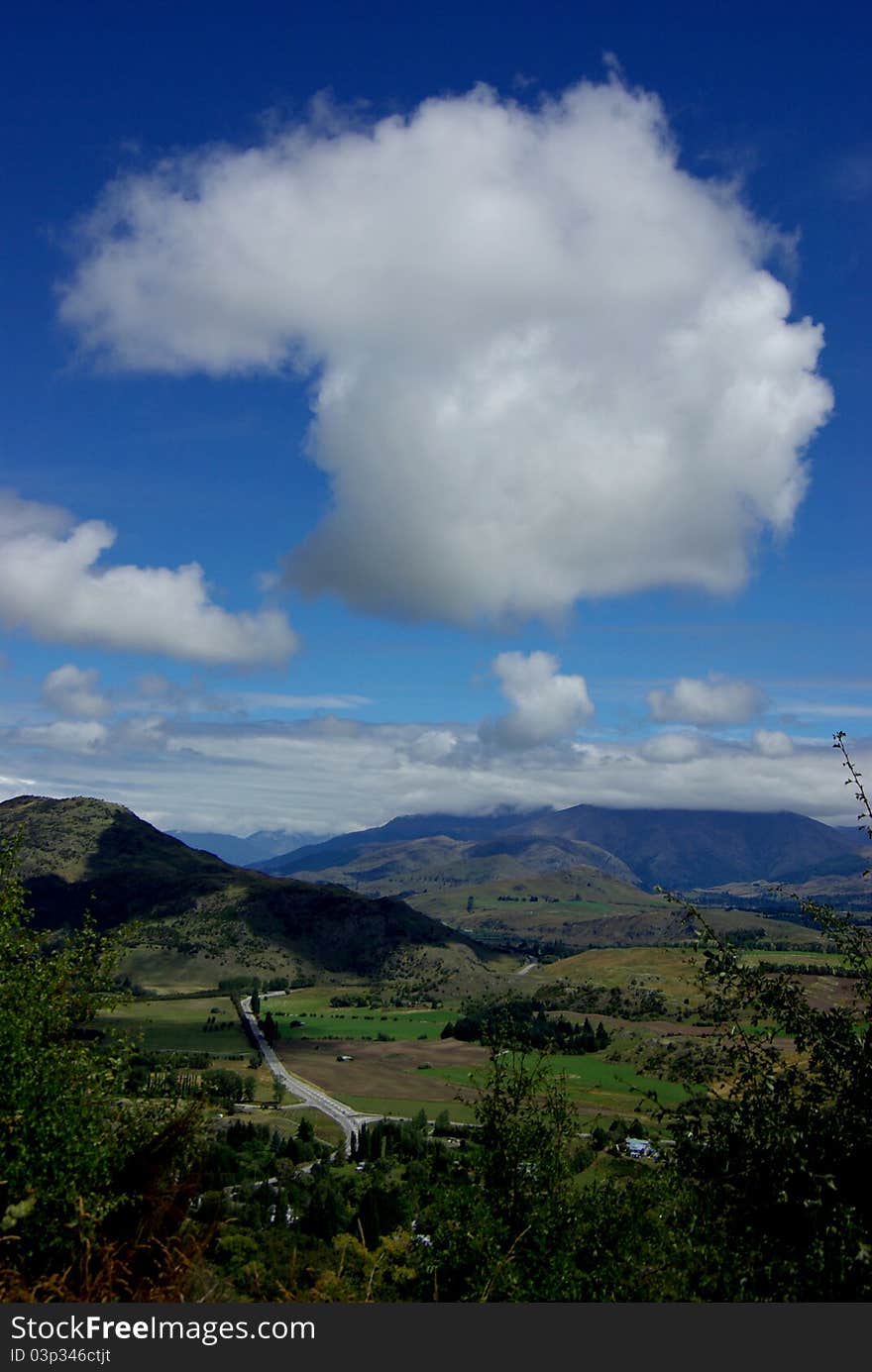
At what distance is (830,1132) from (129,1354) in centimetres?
1169

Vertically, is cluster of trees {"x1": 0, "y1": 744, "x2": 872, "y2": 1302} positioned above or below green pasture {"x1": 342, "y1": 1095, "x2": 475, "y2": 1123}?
above

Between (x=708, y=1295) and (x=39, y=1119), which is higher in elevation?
(x=39, y=1119)

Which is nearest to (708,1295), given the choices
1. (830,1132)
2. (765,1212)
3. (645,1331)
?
(765,1212)

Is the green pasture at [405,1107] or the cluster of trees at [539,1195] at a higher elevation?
the cluster of trees at [539,1195]

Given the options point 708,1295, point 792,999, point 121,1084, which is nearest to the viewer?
point 792,999

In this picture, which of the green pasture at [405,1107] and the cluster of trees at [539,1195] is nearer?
the cluster of trees at [539,1195]

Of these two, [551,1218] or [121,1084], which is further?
[551,1218]

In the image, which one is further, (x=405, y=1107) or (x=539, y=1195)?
(x=405, y=1107)

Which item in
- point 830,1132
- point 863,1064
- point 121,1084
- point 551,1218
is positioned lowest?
point 551,1218

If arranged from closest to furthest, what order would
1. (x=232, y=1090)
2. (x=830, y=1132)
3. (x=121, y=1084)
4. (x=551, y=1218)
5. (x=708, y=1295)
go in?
(x=830, y=1132) < (x=708, y=1295) < (x=121, y=1084) < (x=551, y=1218) < (x=232, y=1090)

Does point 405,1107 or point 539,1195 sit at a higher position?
point 539,1195

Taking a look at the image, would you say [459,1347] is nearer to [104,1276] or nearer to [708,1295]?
[104,1276]

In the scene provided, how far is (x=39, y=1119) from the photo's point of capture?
18.8m

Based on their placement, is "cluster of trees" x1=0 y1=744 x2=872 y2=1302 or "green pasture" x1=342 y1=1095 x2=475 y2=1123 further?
"green pasture" x1=342 y1=1095 x2=475 y2=1123
